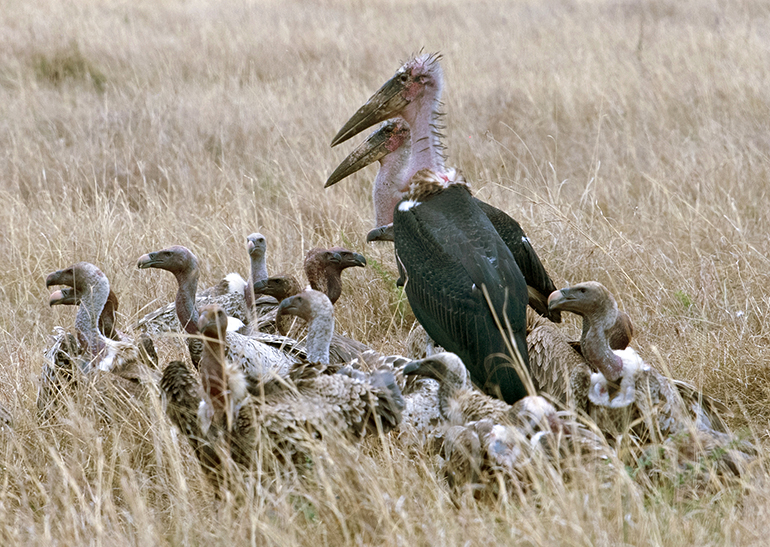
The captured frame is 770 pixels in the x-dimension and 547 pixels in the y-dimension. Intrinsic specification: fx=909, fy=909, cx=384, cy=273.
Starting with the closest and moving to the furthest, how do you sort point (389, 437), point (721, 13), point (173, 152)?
point (389, 437) → point (173, 152) → point (721, 13)

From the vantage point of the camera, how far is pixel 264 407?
318 cm

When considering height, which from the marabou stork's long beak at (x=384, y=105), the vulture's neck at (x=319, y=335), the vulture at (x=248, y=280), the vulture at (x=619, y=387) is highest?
the marabou stork's long beak at (x=384, y=105)

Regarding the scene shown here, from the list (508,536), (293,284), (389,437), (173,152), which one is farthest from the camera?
(173,152)

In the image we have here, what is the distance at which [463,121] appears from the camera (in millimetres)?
8742

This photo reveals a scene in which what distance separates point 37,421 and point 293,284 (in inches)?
66.1

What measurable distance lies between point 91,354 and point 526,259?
6.78 ft

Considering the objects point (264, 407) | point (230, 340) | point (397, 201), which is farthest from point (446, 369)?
point (397, 201)

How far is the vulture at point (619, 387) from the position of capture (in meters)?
3.47

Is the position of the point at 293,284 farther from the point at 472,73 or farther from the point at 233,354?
the point at 472,73

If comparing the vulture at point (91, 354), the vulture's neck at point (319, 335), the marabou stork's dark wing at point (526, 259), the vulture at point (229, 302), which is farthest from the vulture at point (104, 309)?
the marabou stork's dark wing at point (526, 259)

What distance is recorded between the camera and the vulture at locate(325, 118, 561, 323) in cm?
439

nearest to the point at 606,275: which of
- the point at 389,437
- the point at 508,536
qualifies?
the point at 389,437

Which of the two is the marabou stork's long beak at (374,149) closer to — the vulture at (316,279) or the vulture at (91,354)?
the vulture at (316,279)

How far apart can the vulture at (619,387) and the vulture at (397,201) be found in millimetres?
718
